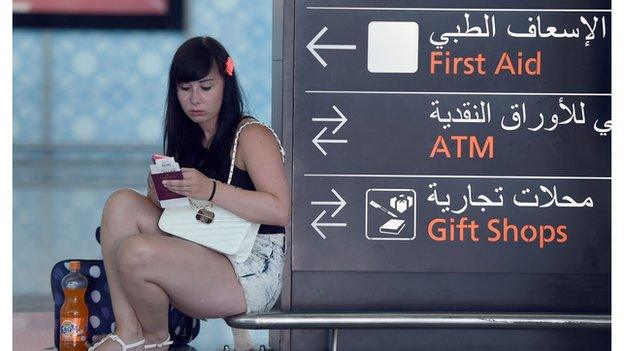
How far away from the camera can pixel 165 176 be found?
3.20m

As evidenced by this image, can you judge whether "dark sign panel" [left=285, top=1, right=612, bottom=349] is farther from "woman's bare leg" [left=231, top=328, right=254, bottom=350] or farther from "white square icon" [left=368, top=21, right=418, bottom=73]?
"woman's bare leg" [left=231, top=328, right=254, bottom=350]

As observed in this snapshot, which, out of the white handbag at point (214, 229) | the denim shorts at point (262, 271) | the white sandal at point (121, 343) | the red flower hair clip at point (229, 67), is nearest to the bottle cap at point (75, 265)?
the white sandal at point (121, 343)

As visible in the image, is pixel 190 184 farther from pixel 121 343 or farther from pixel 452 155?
pixel 452 155

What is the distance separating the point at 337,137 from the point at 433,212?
0.44 metres

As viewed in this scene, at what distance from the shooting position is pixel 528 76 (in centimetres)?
375

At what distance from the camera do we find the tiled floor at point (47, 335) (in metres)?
4.04

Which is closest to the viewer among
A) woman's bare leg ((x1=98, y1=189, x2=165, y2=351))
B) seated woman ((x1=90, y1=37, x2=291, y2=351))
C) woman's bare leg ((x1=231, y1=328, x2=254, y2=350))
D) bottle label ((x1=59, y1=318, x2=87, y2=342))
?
seated woman ((x1=90, y1=37, x2=291, y2=351))

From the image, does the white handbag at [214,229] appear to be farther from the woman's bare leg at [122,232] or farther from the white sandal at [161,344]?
the white sandal at [161,344]

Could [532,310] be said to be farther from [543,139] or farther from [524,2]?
[524,2]

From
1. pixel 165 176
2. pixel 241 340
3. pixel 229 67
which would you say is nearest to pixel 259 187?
pixel 165 176

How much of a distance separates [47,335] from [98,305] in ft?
2.78

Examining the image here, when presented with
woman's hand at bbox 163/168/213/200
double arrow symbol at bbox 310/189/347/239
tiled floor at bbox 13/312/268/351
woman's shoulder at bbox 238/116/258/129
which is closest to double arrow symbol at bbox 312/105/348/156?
double arrow symbol at bbox 310/189/347/239

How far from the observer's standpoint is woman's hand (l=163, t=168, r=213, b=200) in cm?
317

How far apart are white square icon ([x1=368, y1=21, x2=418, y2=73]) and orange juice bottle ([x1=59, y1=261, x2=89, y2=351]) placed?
4.22ft
